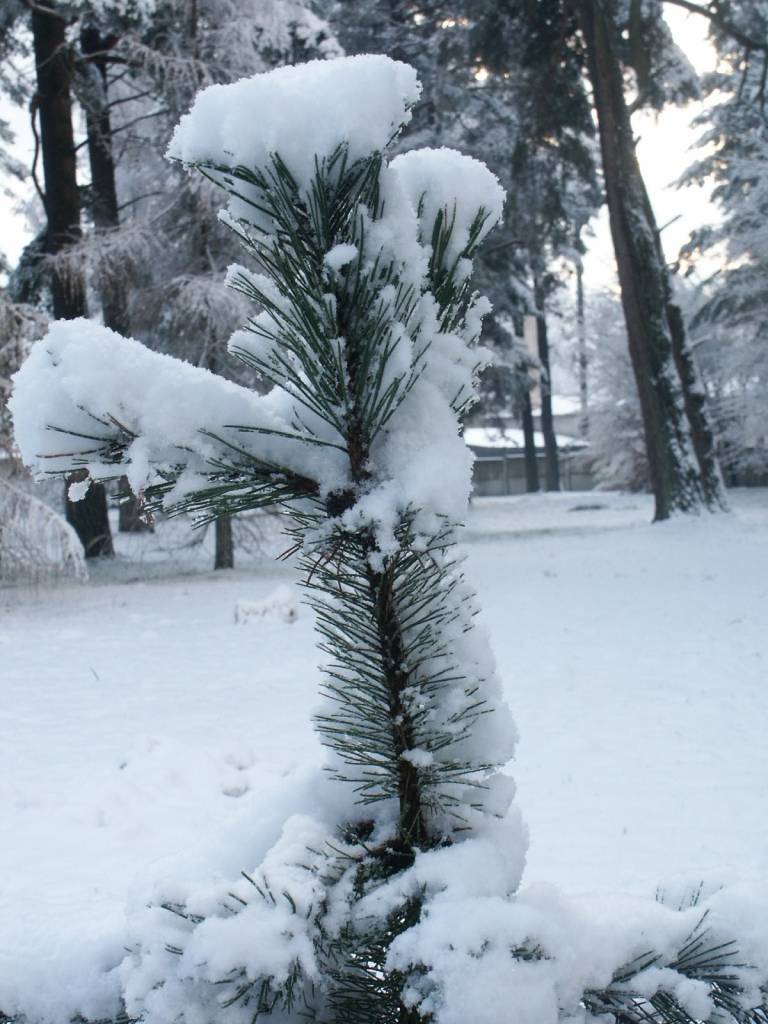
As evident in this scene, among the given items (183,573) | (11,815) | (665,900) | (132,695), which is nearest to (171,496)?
(665,900)

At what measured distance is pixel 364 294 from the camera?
103 cm

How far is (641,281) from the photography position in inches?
497

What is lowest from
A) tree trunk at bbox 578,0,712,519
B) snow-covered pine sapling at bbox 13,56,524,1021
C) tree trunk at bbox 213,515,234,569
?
tree trunk at bbox 213,515,234,569

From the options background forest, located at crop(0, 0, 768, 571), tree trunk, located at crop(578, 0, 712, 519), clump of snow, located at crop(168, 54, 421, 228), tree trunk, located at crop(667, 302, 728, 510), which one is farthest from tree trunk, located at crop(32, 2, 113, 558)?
clump of snow, located at crop(168, 54, 421, 228)

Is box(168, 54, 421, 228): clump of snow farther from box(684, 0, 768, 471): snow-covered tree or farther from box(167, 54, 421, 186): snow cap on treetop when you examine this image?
box(684, 0, 768, 471): snow-covered tree

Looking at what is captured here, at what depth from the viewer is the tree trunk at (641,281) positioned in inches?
496

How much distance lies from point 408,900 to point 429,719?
23cm

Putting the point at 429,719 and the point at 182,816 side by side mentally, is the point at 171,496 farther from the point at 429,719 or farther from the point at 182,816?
the point at 182,816

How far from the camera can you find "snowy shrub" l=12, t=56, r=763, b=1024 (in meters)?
0.97

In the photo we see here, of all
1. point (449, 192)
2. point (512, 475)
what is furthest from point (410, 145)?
point (512, 475)

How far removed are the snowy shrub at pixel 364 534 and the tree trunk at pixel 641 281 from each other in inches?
478

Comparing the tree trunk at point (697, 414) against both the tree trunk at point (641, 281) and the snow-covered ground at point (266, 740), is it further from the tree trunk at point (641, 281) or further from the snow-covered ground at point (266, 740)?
the snow-covered ground at point (266, 740)

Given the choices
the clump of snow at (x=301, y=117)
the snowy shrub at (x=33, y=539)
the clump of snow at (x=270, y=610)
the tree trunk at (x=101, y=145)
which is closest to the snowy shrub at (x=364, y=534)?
the clump of snow at (x=301, y=117)

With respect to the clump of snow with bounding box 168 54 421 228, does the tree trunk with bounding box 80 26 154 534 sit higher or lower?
higher
